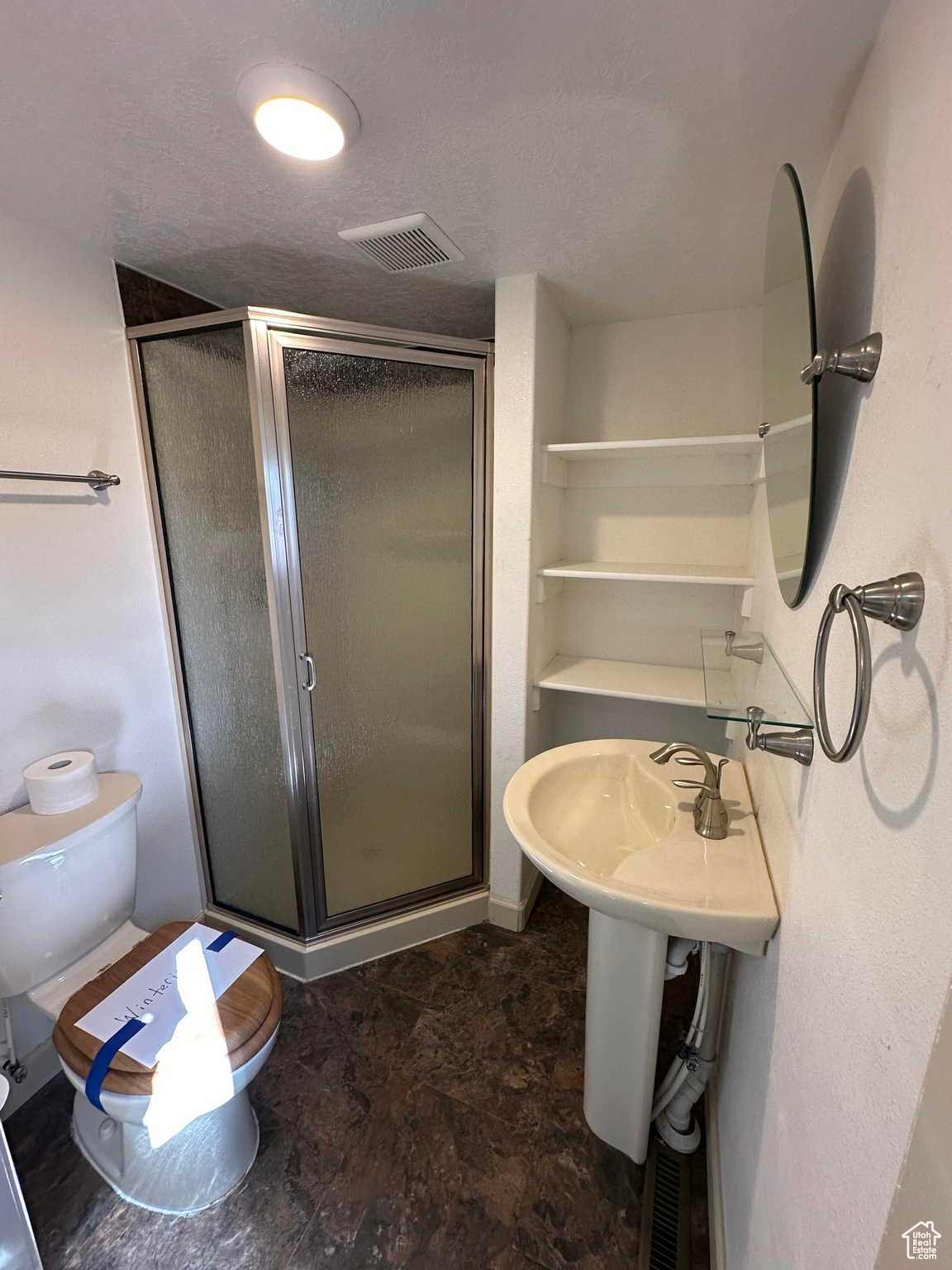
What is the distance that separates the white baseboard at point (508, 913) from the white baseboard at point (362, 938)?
0.03m

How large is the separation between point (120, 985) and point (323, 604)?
108cm

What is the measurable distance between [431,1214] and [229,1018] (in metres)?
0.64

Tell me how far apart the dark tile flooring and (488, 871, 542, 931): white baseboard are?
24cm

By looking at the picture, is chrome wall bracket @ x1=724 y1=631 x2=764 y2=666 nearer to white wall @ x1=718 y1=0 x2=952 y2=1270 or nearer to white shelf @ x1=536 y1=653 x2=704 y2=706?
white shelf @ x1=536 y1=653 x2=704 y2=706

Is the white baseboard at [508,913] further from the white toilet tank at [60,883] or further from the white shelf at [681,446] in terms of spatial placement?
the white shelf at [681,446]

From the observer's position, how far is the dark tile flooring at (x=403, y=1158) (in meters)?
1.13

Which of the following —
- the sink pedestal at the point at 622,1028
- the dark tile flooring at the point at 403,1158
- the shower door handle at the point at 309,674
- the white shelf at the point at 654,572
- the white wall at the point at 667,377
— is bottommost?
the dark tile flooring at the point at 403,1158

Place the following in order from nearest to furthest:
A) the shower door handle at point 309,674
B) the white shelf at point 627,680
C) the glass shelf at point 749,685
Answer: the glass shelf at point 749,685
the shower door handle at point 309,674
the white shelf at point 627,680

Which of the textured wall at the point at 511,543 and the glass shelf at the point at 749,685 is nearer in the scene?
the glass shelf at the point at 749,685

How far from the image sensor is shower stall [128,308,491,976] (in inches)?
60.0

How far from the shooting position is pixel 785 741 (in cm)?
82

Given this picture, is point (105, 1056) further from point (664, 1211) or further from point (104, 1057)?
point (664, 1211)

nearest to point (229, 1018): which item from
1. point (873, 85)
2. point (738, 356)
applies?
point (873, 85)

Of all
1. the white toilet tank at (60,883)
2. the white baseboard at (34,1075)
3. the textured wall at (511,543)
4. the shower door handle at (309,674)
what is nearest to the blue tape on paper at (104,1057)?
the white toilet tank at (60,883)
